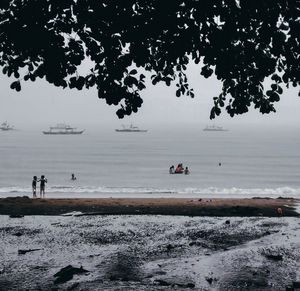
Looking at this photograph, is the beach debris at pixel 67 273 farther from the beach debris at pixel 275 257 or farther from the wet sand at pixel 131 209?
the wet sand at pixel 131 209

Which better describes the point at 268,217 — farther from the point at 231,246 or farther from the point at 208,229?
the point at 231,246

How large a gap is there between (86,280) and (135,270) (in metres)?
1.37

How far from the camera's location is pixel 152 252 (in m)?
11.4

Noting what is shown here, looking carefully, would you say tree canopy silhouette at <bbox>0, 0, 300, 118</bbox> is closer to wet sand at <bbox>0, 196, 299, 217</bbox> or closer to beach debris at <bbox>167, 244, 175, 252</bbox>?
beach debris at <bbox>167, 244, 175, 252</bbox>

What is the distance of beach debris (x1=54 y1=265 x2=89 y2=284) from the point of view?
8953 mm

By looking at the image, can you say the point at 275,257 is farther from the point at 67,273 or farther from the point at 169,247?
the point at 67,273

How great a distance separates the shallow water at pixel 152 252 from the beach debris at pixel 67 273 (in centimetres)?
15

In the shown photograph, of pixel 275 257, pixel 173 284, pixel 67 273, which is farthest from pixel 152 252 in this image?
pixel 275 257

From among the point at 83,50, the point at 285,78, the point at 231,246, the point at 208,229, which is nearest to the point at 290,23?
the point at 285,78

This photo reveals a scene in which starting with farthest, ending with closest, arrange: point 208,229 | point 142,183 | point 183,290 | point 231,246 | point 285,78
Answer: point 142,183 → point 208,229 → point 231,246 → point 183,290 → point 285,78

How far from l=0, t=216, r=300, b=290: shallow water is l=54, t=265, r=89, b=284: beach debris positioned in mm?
149

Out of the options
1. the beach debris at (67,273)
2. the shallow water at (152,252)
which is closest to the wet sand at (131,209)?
the shallow water at (152,252)

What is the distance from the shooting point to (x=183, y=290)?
334 inches

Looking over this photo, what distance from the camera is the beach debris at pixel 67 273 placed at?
895cm
